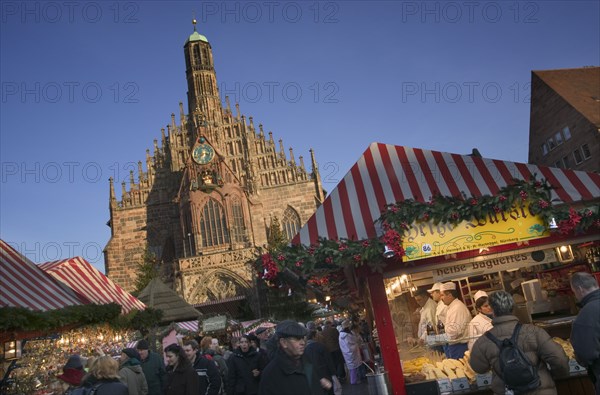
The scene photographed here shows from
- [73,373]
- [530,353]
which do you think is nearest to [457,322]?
[530,353]

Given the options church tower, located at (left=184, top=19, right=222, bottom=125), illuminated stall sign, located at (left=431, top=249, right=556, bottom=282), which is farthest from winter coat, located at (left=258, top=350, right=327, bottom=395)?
church tower, located at (left=184, top=19, right=222, bottom=125)

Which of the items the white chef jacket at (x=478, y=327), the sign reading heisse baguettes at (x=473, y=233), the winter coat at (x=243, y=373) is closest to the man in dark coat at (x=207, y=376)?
the winter coat at (x=243, y=373)

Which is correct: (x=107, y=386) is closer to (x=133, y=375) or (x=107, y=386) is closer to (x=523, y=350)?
(x=133, y=375)

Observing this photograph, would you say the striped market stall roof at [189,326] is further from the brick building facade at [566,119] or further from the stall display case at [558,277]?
the brick building facade at [566,119]

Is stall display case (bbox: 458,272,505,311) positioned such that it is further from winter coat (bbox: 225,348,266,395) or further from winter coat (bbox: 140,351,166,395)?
winter coat (bbox: 140,351,166,395)

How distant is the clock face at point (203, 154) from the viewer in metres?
35.5

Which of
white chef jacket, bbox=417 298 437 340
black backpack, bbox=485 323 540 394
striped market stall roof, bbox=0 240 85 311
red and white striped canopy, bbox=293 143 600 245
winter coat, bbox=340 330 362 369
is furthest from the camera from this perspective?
winter coat, bbox=340 330 362 369

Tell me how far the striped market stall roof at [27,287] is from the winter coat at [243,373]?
2.79 m

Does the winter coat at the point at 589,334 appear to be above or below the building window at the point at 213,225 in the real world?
below

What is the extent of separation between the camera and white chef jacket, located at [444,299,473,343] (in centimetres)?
791

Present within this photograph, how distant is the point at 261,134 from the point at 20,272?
3249 cm

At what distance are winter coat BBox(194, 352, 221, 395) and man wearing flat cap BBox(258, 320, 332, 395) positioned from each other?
148 inches

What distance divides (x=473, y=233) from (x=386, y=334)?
6.98 feet

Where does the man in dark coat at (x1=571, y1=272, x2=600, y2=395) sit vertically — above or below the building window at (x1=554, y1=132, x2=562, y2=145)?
below
